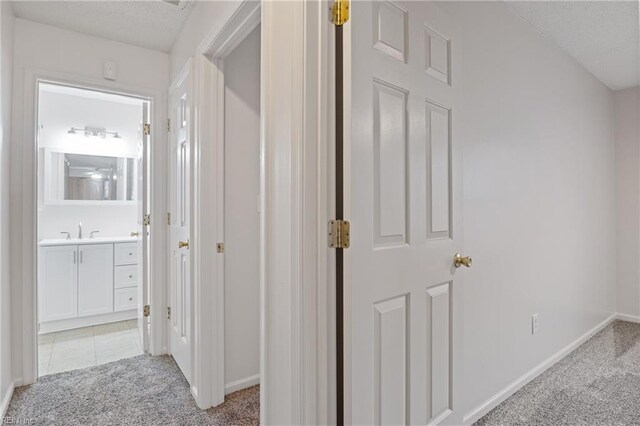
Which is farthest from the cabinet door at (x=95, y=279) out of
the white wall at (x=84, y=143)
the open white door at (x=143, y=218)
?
the open white door at (x=143, y=218)

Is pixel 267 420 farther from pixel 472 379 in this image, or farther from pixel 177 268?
pixel 177 268

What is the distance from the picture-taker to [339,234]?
1011 millimetres

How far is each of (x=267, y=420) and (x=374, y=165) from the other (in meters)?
0.93

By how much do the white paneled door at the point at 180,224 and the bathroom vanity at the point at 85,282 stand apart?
1.30 meters

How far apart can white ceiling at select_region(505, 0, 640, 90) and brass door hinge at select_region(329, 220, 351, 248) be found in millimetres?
1806

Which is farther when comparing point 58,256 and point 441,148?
point 58,256

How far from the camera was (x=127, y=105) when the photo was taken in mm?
3887

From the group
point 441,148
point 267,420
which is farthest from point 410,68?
point 267,420

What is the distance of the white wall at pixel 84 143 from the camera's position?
348 centimetres

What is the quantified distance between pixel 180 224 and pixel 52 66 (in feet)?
4.42

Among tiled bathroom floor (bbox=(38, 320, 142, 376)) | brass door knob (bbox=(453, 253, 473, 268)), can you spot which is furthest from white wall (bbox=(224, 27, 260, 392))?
brass door knob (bbox=(453, 253, 473, 268))

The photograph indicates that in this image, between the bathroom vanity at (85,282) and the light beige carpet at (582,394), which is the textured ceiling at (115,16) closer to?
the bathroom vanity at (85,282)

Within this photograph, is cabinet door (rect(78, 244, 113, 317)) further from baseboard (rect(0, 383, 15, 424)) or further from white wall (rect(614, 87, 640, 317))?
white wall (rect(614, 87, 640, 317))

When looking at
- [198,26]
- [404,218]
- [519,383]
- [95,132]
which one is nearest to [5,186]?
[198,26]
